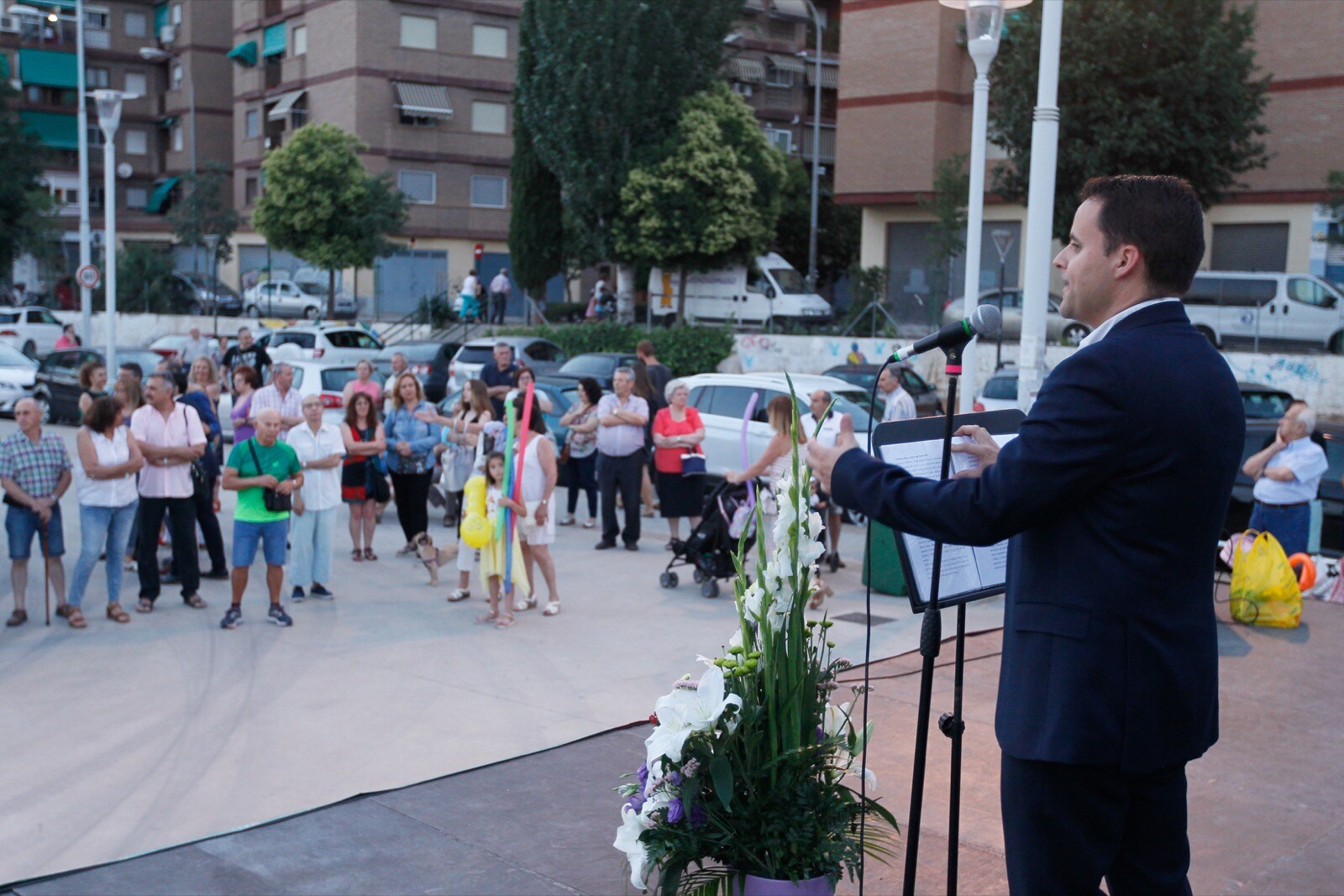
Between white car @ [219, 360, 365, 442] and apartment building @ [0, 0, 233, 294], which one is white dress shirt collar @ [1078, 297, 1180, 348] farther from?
apartment building @ [0, 0, 233, 294]

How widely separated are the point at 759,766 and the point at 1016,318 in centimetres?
2586

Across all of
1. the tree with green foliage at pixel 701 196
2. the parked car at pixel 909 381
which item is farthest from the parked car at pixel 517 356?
the tree with green foliage at pixel 701 196

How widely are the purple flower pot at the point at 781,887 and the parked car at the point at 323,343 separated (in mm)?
23576

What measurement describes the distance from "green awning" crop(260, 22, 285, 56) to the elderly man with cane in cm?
4444

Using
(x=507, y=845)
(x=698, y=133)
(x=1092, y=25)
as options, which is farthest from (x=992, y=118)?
(x=507, y=845)

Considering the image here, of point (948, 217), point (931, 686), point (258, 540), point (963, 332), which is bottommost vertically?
point (258, 540)

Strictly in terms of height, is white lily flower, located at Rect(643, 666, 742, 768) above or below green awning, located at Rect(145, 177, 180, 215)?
below

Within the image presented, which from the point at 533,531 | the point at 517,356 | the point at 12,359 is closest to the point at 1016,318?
the point at 517,356

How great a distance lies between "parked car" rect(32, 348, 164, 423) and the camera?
23.3 m

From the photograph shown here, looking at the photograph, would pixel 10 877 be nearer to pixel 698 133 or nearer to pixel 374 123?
pixel 698 133

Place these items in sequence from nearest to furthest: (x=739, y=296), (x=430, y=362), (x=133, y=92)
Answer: (x=430, y=362) < (x=739, y=296) < (x=133, y=92)

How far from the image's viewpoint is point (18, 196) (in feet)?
139

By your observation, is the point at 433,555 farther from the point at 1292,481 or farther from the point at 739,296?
the point at 739,296

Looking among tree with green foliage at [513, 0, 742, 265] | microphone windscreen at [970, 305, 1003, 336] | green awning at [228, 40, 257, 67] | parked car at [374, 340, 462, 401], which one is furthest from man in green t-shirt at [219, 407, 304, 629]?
green awning at [228, 40, 257, 67]
